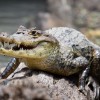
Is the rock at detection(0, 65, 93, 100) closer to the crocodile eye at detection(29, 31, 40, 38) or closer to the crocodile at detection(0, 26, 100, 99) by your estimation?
the crocodile at detection(0, 26, 100, 99)

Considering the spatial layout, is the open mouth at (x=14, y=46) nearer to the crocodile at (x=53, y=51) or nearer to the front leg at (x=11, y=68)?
the crocodile at (x=53, y=51)

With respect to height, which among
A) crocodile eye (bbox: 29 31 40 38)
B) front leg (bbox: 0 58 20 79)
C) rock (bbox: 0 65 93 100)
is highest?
crocodile eye (bbox: 29 31 40 38)

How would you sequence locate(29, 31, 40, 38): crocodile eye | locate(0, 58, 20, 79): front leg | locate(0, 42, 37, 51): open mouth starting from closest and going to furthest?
locate(0, 42, 37, 51): open mouth
locate(29, 31, 40, 38): crocodile eye
locate(0, 58, 20, 79): front leg

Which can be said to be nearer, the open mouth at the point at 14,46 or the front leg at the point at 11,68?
the open mouth at the point at 14,46

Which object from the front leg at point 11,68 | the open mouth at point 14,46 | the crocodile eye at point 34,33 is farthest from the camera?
the front leg at point 11,68

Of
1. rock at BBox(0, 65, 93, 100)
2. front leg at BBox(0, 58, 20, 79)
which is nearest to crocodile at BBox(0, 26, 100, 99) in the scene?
front leg at BBox(0, 58, 20, 79)

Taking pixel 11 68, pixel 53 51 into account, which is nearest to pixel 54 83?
pixel 53 51

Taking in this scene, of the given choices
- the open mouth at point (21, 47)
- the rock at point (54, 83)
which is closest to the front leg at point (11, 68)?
the rock at point (54, 83)

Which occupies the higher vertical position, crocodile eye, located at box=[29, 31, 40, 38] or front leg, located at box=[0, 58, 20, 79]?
crocodile eye, located at box=[29, 31, 40, 38]

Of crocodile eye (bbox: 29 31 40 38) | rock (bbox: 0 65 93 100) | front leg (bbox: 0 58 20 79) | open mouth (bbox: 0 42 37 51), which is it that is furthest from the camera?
front leg (bbox: 0 58 20 79)

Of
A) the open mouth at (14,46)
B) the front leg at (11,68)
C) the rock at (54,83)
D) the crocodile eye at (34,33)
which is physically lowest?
the rock at (54,83)
